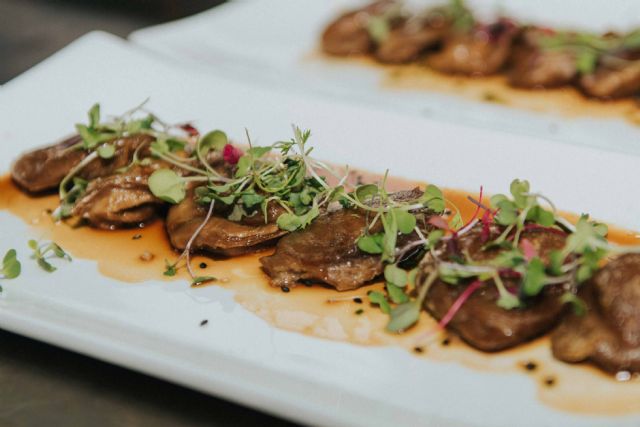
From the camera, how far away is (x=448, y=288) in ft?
10.1

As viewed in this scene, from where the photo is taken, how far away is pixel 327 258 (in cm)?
336

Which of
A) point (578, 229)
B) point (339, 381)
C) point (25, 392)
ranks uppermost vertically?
point (578, 229)

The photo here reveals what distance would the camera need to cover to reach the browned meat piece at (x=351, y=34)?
6.33 m

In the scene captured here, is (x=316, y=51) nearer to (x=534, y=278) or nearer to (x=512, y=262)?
Result: (x=512, y=262)

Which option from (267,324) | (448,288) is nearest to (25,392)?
(267,324)

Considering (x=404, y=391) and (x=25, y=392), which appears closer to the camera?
(x=404, y=391)

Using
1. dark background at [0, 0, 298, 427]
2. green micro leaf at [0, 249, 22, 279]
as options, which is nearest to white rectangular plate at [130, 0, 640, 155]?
green micro leaf at [0, 249, 22, 279]

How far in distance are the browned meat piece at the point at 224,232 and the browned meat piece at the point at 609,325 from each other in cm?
139

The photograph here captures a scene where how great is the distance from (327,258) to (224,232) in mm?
533

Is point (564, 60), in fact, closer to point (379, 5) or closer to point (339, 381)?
point (379, 5)

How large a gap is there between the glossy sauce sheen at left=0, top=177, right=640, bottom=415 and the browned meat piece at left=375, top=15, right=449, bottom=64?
230cm

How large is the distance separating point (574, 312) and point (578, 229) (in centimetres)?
33

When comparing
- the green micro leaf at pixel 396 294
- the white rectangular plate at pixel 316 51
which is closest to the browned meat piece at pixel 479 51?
the white rectangular plate at pixel 316 51

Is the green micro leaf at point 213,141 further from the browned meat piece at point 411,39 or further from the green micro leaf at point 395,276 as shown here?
the browned meat piece at point 411,39
